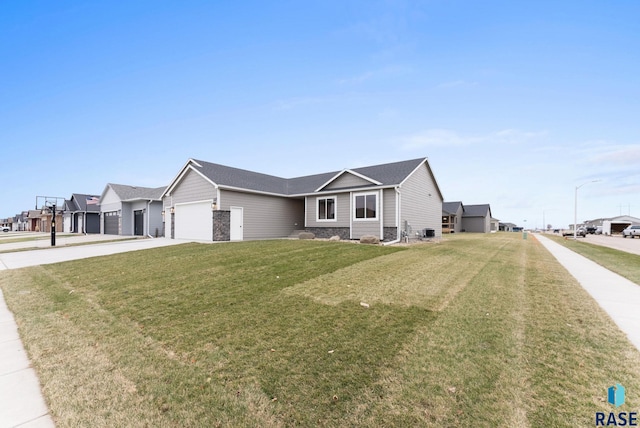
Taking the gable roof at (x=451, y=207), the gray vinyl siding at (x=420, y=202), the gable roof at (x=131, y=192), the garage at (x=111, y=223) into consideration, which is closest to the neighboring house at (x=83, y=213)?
the garage at (x=111, y=223)

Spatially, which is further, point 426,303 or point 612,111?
point 612,111

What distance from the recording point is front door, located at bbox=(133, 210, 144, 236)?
26542mm

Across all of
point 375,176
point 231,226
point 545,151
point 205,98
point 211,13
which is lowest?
point 231,226

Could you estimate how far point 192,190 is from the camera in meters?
19.5

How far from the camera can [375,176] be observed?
18.8 metres

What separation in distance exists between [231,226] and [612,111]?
26821mm

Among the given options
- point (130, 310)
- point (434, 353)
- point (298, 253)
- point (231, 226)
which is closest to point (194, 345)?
point (130, 310)

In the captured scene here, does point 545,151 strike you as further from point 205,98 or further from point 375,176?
point 205,98

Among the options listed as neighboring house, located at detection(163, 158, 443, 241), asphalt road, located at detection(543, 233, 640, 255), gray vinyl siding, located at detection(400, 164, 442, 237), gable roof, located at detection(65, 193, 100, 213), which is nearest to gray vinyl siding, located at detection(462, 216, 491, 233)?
asphalt road, located at detection(543, 233, 640, 255)

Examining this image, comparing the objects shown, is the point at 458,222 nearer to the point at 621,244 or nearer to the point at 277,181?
the point at 621,244

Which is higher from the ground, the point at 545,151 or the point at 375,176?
the point at 545,151

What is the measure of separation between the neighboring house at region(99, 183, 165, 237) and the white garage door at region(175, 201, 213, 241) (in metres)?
5.02

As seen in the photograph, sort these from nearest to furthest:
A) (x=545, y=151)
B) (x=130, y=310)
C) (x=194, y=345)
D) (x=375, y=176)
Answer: (x=194, y=345) < (x=130, y=310) < (x=375, y=176) < (x=545, y=151)

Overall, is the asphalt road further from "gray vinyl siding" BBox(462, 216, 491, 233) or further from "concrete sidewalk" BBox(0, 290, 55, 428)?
"concrete sidewalk" BBox(0, 290, 55, 428)
